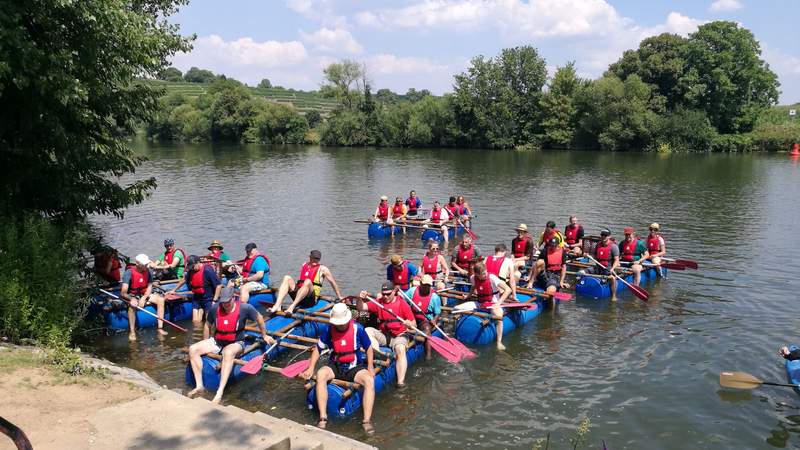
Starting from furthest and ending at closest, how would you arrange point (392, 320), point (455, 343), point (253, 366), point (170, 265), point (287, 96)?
point (287, 96) < point (170, 265) < point (455, 343) < point (392, 320) < point (253, 366)

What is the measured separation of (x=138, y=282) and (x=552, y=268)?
10.4m

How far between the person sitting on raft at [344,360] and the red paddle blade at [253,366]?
883 mm

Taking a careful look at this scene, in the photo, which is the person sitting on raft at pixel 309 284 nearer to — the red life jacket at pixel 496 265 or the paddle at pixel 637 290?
the red life jacket at pixel 496 265

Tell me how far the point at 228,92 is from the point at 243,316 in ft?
341

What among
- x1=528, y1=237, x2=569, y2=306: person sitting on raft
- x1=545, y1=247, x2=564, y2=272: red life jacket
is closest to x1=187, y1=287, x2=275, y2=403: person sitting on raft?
x1=528, y1=237, x2=569, y2=306: person sitting on raft

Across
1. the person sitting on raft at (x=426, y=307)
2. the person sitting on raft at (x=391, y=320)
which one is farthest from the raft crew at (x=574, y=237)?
the person sitting on raft at (x=391, y=320)

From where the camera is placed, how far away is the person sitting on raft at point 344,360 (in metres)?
9.58

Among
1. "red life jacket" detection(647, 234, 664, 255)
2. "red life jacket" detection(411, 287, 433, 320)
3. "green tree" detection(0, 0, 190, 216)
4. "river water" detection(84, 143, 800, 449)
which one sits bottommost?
"river water" detection(84, 143, 800, 449)

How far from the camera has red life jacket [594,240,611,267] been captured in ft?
56.2

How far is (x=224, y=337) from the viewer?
10.7m

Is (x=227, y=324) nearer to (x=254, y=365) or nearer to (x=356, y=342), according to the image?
(x=254, y=365)

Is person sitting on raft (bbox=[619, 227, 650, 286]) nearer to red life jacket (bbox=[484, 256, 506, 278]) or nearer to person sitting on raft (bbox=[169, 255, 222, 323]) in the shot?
red life jacket (bbox=[484, 256, 506, 278])

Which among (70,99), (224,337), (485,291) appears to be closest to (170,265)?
(70,99)

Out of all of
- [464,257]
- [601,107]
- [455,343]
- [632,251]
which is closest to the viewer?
[455,343]
